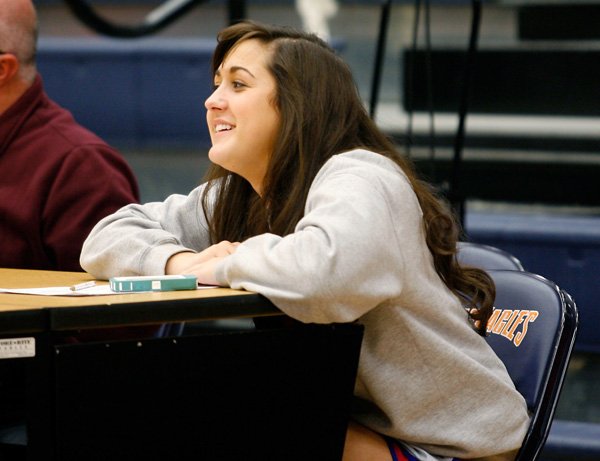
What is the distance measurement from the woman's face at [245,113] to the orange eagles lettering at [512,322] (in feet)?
1.57

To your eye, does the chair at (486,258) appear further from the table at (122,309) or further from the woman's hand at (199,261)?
the table at (122,309)

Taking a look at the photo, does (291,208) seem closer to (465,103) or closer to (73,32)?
(465,103)

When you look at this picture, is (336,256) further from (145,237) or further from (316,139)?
(145,237)

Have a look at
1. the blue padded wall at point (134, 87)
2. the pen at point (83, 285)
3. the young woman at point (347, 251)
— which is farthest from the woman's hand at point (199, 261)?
the blue padded wall at point (134, 87)

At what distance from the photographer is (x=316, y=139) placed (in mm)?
1826

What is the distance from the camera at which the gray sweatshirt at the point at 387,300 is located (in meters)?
1.51

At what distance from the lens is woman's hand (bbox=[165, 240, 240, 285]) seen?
169cm

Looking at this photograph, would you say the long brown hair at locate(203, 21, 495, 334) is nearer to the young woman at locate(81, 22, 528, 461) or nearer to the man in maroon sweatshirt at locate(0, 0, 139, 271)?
the young woman at locate(81, 22, 528, 461)

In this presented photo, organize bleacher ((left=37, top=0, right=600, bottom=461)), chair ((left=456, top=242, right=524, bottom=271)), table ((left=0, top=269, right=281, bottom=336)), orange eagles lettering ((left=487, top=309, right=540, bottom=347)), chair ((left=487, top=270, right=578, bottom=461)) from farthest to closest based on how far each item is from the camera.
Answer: bleacher ((left=37, top=0, right=600, bottom=461)) < chair ((left=456, top=242, right=524, bottom=271)) < orange eagles lettering ((left=487, top=309, right=540, bottom=347)) < chair ((left=487, top=270, right=578, bottom=461)) < table ((left=0, top=269, right=281, bottom=336))

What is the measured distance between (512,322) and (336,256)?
56cm

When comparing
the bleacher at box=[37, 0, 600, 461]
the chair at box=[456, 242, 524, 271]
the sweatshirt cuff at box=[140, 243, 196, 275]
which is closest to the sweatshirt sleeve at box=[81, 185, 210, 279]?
the sweatshirt cuff at box=[140, 243, 196, 275]

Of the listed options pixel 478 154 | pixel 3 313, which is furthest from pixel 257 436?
pixel 478 154

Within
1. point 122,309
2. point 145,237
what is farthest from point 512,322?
point 122,309

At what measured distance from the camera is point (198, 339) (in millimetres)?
1471
